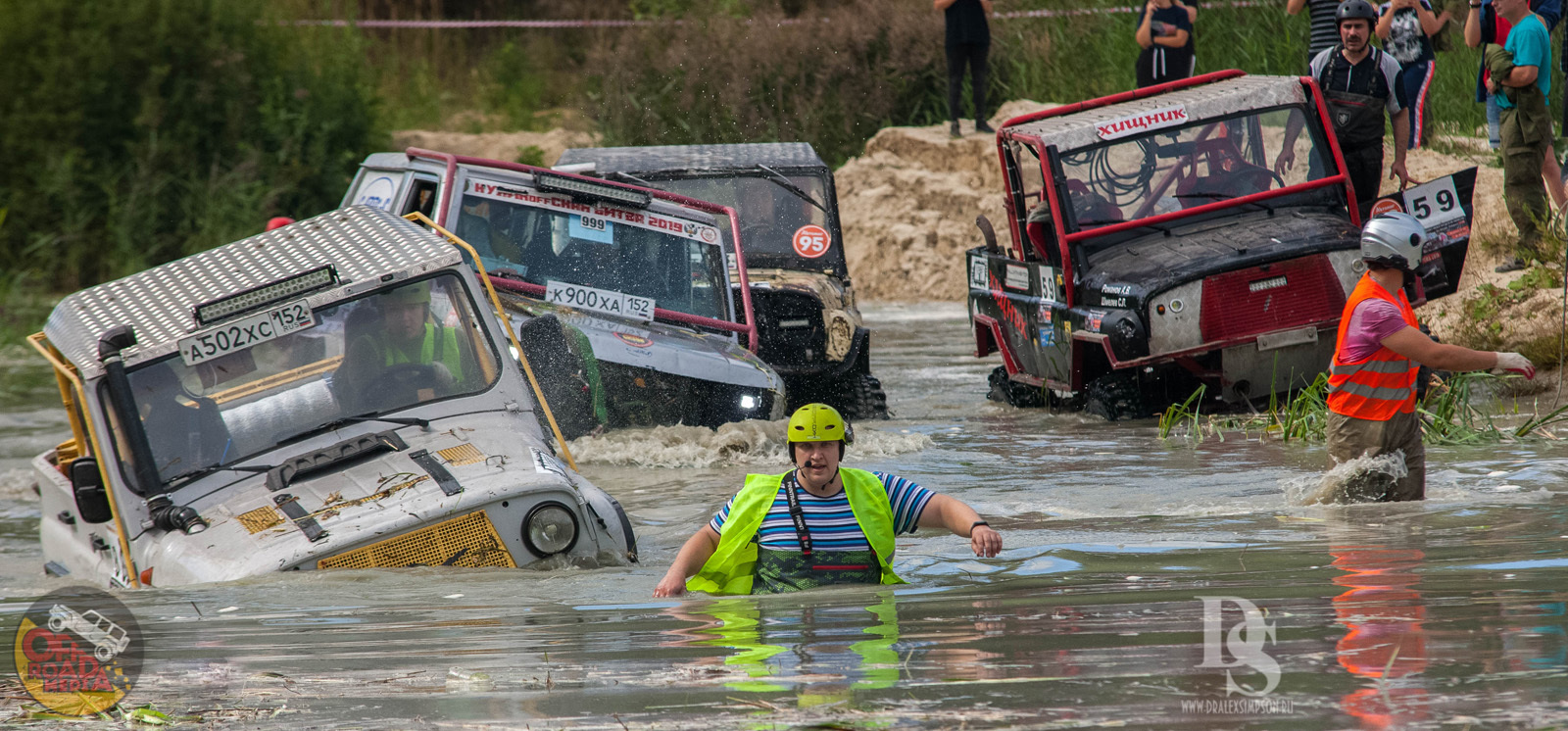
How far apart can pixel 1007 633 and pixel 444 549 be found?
2.10 meters

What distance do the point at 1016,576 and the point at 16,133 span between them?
19.9 metres

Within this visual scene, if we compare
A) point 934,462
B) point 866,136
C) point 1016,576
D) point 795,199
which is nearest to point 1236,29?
point 866,136

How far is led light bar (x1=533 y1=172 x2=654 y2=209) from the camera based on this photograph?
10.1 m

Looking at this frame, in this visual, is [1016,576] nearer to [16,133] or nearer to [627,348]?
[627,348]

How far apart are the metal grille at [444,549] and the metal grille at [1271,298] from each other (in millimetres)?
5688

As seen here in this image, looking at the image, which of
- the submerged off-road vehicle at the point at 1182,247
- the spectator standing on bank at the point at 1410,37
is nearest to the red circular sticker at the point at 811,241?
the submerged off-road vehicle at the point at 1182,247

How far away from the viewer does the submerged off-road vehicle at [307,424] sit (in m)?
6.09

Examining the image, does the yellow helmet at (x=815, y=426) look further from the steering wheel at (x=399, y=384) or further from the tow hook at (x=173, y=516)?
the tow hook at (x=173, y=516)

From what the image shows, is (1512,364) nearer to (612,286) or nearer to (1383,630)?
(1383,630)

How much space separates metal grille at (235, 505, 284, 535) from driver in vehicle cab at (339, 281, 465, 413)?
0.68 m

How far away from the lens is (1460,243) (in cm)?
1029

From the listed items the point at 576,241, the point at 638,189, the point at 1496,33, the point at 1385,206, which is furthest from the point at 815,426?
the point at 1496,33

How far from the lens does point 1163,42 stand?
51.8ft

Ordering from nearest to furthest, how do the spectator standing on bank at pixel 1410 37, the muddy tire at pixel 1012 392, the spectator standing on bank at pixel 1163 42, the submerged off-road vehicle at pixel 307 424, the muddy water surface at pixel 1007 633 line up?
1. the muddy water surface at pixel 1007 633
2. the submerged off-road vehicle at pixel 307 424
3. the muddy tire at pixel 1012 392
4. the spectator standing on bank at pixel 1410 37
5. the spectator standing on bank at pixel 1163 42
